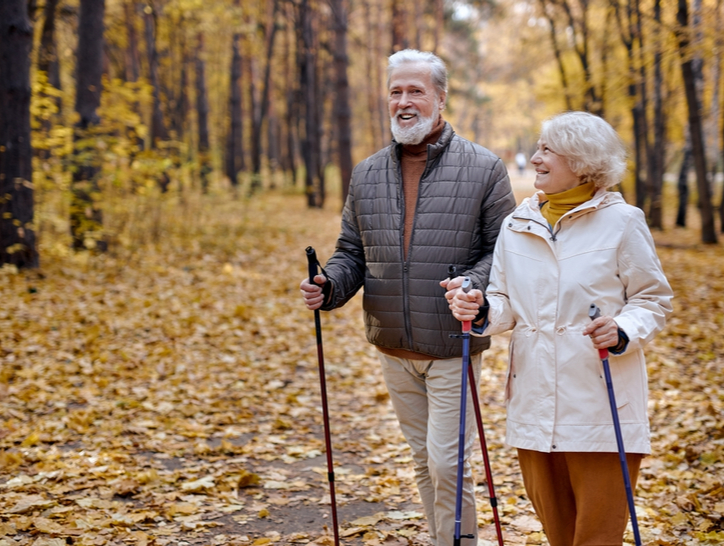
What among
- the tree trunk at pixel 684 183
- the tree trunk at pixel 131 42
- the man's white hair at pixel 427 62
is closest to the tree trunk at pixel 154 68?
the tree trunk at pixel 131 42

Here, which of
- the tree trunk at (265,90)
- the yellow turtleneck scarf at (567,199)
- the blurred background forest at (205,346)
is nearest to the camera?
the yellow turtleneck scarf at (567,199)

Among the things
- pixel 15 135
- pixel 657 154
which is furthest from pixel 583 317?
pixel 657 154

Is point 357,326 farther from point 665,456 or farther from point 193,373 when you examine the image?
point 665,456

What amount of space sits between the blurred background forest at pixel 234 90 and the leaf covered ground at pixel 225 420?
119 cm

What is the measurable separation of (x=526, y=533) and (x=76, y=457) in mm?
3174

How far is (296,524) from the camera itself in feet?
14.4

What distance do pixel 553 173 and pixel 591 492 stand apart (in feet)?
4.39

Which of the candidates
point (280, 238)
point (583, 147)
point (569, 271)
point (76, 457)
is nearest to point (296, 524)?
point (76, 457)

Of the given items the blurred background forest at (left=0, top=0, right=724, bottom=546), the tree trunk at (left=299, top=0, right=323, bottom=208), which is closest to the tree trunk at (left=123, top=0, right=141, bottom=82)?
the blurred background forest at (left=0, top=0, right=724, bottom=546)

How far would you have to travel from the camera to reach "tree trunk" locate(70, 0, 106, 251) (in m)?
11.0

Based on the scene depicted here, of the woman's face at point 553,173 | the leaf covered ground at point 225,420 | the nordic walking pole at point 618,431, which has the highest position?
the woman's face at point 553,173

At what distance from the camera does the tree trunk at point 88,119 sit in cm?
1103

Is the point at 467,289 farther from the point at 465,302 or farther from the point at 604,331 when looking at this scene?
the point at 604,331

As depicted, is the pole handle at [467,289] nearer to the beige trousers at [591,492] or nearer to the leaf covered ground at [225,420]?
the beige trousers at [591,492]
